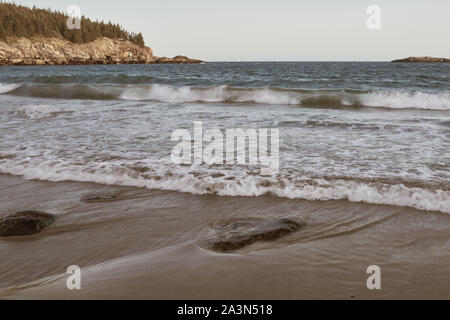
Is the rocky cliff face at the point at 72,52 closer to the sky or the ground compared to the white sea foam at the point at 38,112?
closer to the sky

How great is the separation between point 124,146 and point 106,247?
11.7 ft

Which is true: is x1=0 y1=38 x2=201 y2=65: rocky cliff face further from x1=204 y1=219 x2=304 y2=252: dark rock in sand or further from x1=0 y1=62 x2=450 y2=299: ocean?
x1=204 y1=219 x2=304 y2=252: dark rock in sand

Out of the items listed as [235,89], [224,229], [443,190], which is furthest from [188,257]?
[235,89]

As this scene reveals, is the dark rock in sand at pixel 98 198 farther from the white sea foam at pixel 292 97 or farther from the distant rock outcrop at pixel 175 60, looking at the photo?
the distant rock outcrop at pixel 175 60

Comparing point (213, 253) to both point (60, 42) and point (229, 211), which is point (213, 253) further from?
point (60, 42)

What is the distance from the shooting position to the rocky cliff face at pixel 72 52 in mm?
87562

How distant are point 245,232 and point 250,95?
13907 mm

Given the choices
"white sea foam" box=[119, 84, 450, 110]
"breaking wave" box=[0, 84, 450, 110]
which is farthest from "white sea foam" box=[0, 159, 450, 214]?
"white sea foam" box=[119, 84, 450, 110]

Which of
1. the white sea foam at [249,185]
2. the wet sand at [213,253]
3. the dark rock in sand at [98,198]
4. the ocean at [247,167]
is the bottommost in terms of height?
the wet sand at [213,253]

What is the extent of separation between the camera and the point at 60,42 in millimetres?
103688

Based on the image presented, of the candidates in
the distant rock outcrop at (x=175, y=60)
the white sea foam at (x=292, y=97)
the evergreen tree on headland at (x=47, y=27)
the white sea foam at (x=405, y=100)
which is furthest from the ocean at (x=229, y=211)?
the distant rock outcrop at (x=175, y=60)

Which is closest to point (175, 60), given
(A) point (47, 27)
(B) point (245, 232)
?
(A) point (47, 27)

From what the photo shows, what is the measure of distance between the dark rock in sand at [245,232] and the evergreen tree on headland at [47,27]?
10298cm

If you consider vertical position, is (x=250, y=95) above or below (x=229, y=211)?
above
